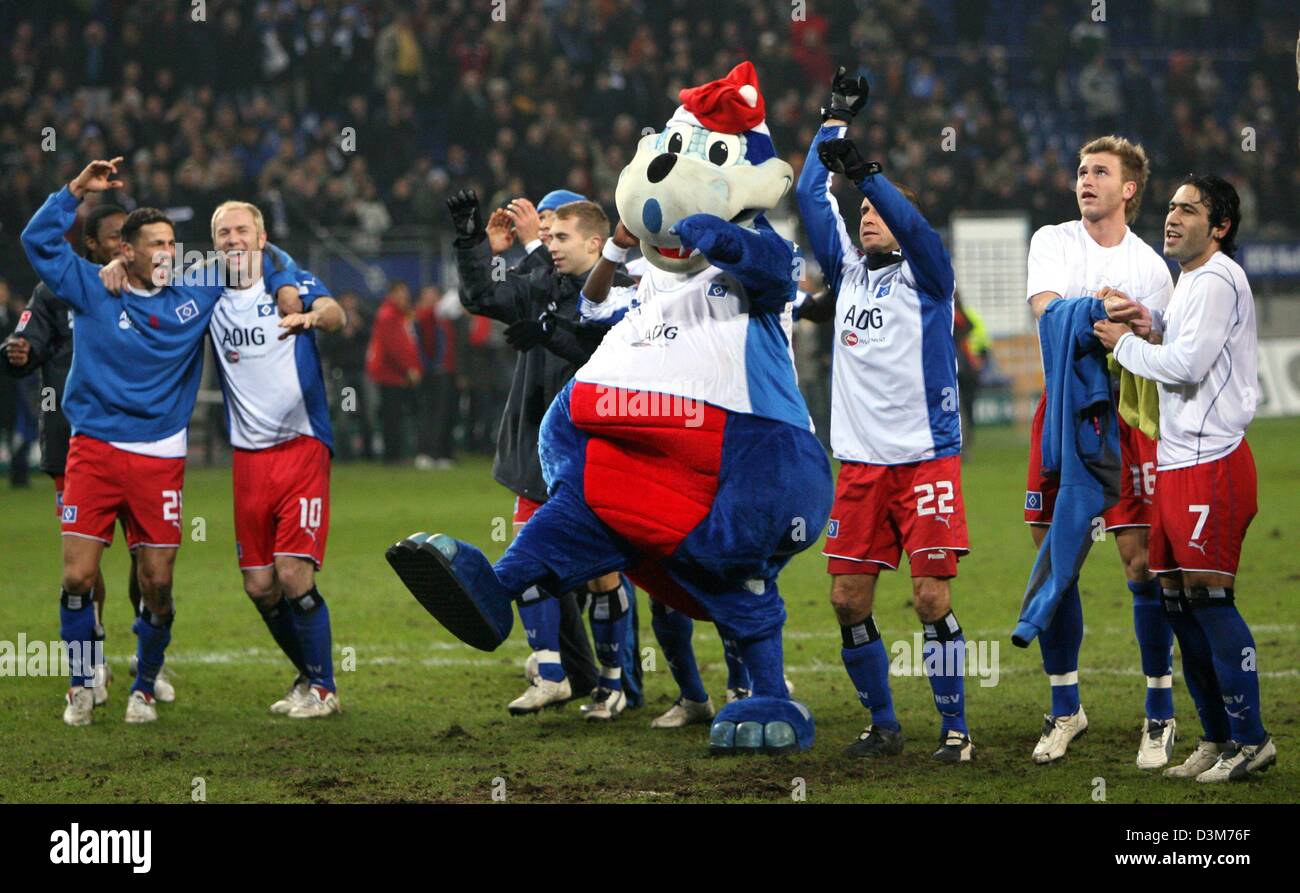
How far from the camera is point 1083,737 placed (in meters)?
6.13

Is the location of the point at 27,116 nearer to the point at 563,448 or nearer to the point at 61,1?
the point at 61,1

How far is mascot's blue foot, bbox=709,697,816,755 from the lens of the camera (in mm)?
5355

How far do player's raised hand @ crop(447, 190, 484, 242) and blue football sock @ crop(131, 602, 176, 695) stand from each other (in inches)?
82.7

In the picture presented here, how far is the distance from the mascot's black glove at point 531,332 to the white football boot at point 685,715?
150 centimetres

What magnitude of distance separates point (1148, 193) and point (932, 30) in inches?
162

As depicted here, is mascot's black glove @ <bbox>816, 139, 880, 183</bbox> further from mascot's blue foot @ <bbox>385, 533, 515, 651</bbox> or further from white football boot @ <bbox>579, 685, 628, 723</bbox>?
white football boot @ <bbox>579, 685, 628, 723</bbox>

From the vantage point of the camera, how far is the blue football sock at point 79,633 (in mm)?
6672

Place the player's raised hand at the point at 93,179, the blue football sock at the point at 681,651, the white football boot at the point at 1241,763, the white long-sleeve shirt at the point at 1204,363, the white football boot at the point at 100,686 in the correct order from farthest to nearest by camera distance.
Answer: the white football boot at the point at 100,686 < the blue football sock at the point at 681,651 < the player's raised hand at the point at 93,179 < the white football boot at the point at 1241,763 < the white long-sleeve shirt at the point at 1204,363

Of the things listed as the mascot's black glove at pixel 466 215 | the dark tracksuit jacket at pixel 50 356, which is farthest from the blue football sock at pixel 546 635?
the dark tracksuit jacket at pixel 50 356

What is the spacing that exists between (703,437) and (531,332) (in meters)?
1.17

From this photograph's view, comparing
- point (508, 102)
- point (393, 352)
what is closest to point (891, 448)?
point (393, 352)

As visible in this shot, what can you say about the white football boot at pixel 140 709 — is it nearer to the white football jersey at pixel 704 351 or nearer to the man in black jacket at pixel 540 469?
the man in black jacket at pixel 540 469

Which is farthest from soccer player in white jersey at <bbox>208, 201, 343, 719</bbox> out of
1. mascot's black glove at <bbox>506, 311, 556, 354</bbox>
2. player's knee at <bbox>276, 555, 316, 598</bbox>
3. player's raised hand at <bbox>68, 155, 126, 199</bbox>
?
mascot's black glove at <bbox>506, 311, 556, 354</bbox>

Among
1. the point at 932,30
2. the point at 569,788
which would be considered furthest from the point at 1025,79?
the point at 569,788
